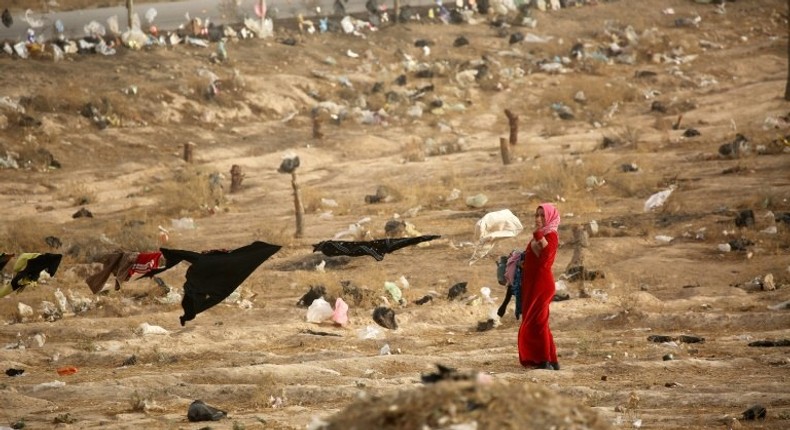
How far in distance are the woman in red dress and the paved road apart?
1672cm

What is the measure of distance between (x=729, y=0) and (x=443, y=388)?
87.1ft

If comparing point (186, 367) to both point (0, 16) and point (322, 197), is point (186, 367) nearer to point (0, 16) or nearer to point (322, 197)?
point (322, 197)

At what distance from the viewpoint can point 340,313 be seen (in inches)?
417

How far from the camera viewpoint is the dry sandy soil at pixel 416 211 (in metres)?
7.90

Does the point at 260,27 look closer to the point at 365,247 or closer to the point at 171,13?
the point at 171,13

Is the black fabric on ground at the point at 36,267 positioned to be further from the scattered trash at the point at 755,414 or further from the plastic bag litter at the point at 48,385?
the scattered trash at the point at 755,414

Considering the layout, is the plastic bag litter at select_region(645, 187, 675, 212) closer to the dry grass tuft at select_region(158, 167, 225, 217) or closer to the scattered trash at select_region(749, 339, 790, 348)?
the scattered trash at select_region(749, 339, 790, 348)

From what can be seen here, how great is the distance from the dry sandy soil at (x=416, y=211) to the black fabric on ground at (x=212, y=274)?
0.62 meters

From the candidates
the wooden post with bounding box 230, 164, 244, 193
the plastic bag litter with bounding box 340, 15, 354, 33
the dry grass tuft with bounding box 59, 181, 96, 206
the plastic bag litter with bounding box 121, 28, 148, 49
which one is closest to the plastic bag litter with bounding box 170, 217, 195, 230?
the wooden post with bounding box 230, 164, 244, 193

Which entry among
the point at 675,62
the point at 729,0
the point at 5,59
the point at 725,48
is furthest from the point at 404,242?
the point at 729,0

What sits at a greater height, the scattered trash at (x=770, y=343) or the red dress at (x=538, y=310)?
the red dress at (x=538, y=310)

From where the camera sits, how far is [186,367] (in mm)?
9266

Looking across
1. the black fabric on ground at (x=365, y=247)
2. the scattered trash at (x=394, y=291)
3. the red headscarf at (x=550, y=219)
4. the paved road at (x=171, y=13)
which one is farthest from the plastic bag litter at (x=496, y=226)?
the paved road at (x=171, y=13)

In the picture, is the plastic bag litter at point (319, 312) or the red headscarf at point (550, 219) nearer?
the red headscarf at point (550, 219)
